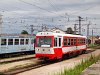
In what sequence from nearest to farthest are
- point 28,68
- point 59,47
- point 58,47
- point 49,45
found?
point 28,68 → point 49,45 → point 58,47 → point 59,47

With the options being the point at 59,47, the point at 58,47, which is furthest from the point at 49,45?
the point at 59,47

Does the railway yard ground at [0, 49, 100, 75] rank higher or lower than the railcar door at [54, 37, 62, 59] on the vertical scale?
lower

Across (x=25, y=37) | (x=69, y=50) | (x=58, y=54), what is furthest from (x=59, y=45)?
(x=25, y=37)

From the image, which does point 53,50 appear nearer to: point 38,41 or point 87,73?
point 38,41

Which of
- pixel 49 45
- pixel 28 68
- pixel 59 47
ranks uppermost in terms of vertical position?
pixel 49 45

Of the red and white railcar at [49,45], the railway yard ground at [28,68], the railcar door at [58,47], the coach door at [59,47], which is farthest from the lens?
the coach door at [59,47]

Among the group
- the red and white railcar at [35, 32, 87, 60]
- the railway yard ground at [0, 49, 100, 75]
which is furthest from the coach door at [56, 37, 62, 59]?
the railway yard ground at [0, 49, 100, 75]

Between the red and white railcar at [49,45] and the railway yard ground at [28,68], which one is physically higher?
the red and white railcar at [49,45]

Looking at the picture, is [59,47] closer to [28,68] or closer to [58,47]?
[58,47]

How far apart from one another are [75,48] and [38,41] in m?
Answer: 9.19

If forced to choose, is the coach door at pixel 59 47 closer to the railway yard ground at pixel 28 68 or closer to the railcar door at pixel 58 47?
the railcar door at pixel 58 47

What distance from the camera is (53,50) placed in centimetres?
2606

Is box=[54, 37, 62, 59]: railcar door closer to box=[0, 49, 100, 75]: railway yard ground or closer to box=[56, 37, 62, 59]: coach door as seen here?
box=[56, 37, 62, 59]: coach door

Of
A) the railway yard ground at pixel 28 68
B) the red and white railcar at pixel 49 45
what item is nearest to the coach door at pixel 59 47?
the red and white railcar at pixel 49 45
